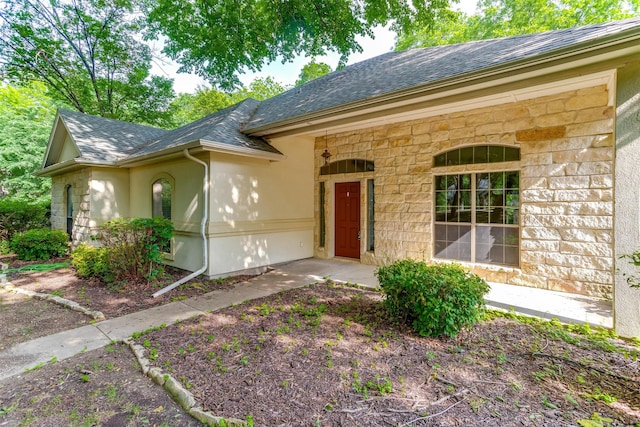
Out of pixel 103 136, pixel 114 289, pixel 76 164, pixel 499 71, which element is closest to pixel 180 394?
pixel 114 289

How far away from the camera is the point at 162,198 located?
762 cm

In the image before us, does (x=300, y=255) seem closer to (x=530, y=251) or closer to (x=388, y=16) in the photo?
(x=530, y=251)

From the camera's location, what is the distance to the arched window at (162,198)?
7.40 metres

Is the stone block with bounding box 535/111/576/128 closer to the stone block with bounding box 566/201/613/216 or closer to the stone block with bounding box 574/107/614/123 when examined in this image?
the stone block with bounding box 574/107/614/123

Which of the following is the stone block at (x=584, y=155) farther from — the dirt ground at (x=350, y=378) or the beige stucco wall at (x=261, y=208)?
the beige stucco wall at (x=261, y=208)

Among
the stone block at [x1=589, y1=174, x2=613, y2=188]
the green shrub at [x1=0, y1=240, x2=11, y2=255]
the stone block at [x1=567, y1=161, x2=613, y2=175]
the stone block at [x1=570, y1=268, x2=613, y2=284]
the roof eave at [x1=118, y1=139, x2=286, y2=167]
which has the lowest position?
the green shrub at [x1=0, y1=240, x2=11, y2=255]

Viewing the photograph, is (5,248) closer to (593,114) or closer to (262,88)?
(593,114)

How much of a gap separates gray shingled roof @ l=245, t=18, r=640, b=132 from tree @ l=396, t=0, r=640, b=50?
4558 mm

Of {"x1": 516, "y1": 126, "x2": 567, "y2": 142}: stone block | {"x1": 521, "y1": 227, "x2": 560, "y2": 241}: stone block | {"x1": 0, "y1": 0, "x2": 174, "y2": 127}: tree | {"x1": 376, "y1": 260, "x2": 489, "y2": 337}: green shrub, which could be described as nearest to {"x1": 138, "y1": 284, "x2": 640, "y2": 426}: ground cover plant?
{"x1": 376, "y1": 260, "x2": 489, "y2": 337}: green shrub

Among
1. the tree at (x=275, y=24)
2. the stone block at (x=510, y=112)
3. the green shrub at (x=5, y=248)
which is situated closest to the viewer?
the stone block at (x=510, y=112)

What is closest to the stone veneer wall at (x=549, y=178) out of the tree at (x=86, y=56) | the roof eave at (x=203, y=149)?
the roof eave at (x=203, y=149)

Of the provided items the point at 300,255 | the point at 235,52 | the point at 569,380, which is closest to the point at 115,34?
the point at 235,52

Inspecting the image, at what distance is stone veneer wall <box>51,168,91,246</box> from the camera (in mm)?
8327

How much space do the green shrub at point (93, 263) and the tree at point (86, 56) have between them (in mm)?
14429
